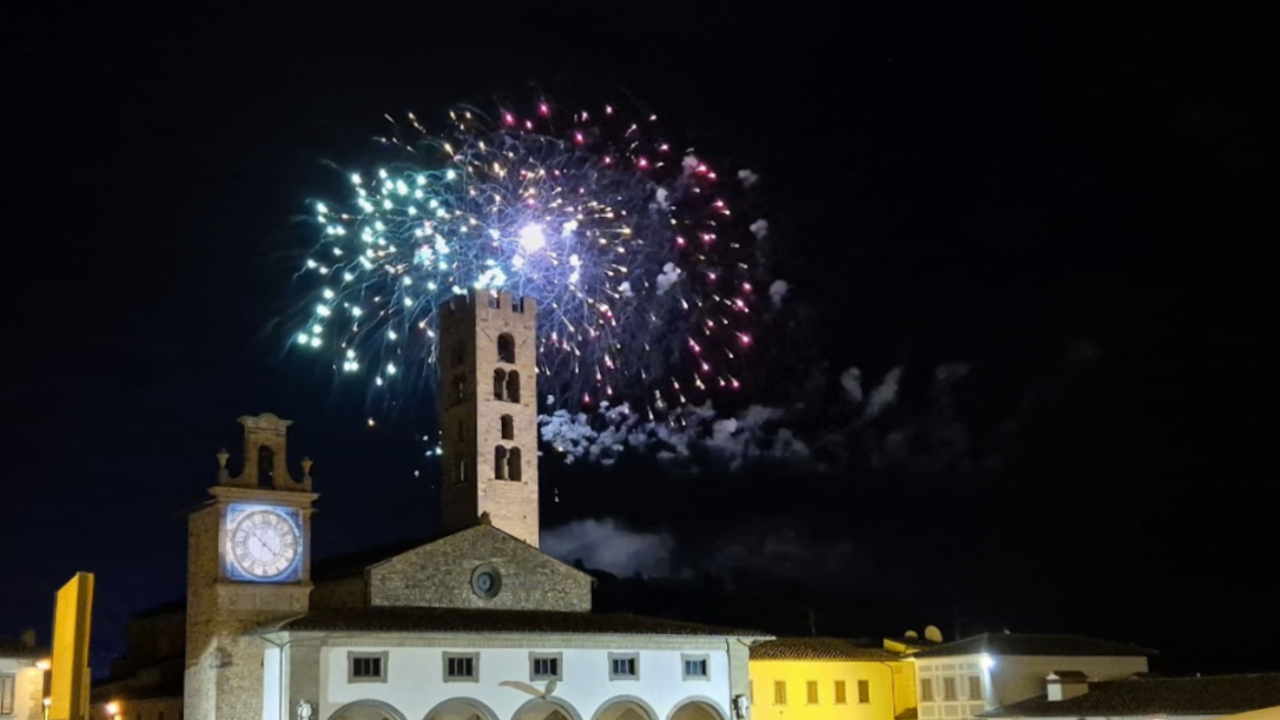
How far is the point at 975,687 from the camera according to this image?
159ft

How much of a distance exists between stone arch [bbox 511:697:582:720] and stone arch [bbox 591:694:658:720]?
632 millimetres

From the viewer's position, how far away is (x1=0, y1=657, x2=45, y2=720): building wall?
40438mm

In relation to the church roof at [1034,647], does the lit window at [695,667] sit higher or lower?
lower

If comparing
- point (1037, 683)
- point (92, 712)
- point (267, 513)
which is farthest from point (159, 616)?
point (1037, 683)

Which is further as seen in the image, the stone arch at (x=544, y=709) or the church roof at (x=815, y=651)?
the church roof at (x=815, y=651)

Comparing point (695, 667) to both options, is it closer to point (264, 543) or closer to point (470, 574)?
point (470, 574)

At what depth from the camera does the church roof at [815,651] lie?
49.3 metres

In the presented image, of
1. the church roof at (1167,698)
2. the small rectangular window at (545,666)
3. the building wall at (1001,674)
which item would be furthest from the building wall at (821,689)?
the small rectangular window at (545,666)

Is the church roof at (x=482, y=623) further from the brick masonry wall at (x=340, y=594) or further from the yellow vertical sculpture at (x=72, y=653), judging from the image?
the yellow vertical sculpture at (x=72, y=653)

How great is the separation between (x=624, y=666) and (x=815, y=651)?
13.1 metres

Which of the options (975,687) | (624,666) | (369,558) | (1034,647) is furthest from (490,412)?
(1034,647)

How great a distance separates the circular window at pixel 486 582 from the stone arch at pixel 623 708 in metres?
4.54

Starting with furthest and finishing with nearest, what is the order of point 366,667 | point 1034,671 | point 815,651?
point 815,651 < point 1034,671 < point 366,667

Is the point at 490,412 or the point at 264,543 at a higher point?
the point at 490,412
